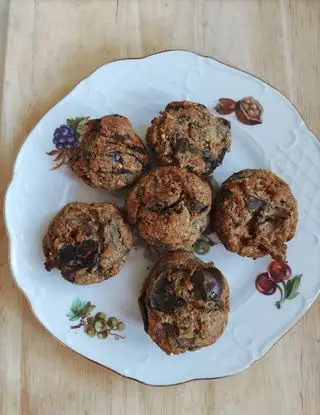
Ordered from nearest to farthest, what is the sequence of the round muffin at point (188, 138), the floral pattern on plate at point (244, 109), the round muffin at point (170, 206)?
the round muffin at point (170, 206) < the round muffin at point (188, 138) < the floral pattern on plate at point (244, 109)

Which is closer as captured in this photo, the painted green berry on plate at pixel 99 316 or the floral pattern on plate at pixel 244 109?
the painted green berry on plate at pixel 99 316

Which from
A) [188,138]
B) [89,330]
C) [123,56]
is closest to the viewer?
[188,138]

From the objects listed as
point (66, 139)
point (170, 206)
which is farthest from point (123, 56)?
point (170, 206)

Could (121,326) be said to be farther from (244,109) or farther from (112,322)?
(244,109)

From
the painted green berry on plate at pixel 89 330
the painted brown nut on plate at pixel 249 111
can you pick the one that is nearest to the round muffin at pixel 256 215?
the painted brown nut on plate at pixel 249 111

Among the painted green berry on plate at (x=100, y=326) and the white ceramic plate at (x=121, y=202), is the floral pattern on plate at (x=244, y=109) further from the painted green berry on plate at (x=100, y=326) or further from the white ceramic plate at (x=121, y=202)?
the painted green berry on plate at (x=100, y=326)

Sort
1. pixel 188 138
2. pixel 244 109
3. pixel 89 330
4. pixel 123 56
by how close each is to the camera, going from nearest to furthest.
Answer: pixel 188 138
pixel 89 330
pixel 244 109
pixel 123 56

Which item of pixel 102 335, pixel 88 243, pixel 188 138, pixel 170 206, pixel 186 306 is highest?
pixel 188 138
